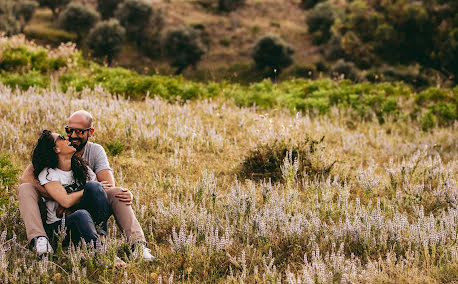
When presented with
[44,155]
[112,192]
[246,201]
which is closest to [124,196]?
[112,192]

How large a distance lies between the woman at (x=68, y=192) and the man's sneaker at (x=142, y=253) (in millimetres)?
372

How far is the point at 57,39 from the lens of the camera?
41.8 meters

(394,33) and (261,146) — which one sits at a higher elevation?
(394,33)

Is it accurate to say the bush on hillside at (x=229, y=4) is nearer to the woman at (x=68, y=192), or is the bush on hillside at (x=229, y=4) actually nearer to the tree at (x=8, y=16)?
the tree at (x=8, y=16)

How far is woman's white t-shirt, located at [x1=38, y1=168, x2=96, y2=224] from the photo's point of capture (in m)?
3.69

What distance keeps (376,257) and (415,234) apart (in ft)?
1.47

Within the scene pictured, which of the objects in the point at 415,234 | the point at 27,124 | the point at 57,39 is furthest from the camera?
the point at 57,39

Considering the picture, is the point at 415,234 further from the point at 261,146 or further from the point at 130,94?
the point at 130,94

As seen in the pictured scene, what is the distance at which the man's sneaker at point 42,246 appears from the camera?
11.4ft

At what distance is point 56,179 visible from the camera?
3.66 metres

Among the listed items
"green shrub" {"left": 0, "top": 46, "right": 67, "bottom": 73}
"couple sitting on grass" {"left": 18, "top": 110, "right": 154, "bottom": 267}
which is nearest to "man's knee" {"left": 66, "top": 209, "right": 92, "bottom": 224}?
"couple sitting on grass" {"left": 18, "top": 110, "right": 154, "bottom": 267}

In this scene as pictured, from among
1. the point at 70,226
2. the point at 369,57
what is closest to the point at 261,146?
the point at 70,226

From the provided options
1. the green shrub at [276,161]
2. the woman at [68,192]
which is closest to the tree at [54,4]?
the green shrub at [276,161]

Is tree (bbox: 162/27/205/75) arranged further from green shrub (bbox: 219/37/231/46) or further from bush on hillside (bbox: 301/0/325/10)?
bush on hillside (bbox: 301/0/325/10)
